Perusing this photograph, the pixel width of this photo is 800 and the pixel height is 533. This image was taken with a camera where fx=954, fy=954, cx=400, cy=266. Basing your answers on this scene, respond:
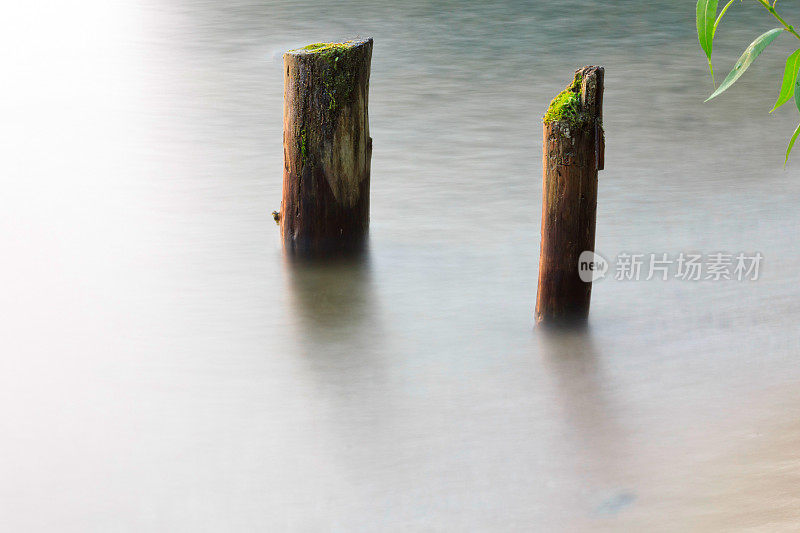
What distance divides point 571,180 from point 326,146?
134 centimetres

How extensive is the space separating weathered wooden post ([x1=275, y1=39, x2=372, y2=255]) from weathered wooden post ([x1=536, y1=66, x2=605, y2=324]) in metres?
1.13

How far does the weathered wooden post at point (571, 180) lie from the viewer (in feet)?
12.9

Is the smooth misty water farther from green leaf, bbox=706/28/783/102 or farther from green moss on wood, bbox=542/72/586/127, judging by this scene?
green leaf, bbox=706/28/783/102

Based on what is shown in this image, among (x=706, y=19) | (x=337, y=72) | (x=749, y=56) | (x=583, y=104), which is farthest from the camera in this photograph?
(x=337, y=72)

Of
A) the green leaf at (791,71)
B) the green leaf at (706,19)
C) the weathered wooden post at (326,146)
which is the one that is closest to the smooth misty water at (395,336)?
the weathered wooden post at (326,146)

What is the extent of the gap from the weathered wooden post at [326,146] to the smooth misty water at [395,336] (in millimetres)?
265

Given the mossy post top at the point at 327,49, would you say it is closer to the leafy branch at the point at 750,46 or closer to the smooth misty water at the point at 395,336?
the smooth misty water at the point at 395,336

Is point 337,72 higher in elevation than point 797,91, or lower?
lower

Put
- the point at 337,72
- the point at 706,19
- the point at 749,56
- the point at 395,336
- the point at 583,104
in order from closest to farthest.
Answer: the point at 706,19, the point at 749,56, the point at 583,104, the point at 337,72, the point at 395,336

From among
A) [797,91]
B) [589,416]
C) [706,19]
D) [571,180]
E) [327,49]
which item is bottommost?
[589,416]

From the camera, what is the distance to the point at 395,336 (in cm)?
475

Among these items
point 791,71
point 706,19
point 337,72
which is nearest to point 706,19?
point 706,19

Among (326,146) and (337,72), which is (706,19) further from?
(326,146)

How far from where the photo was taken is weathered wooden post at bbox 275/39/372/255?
15.2 feet
